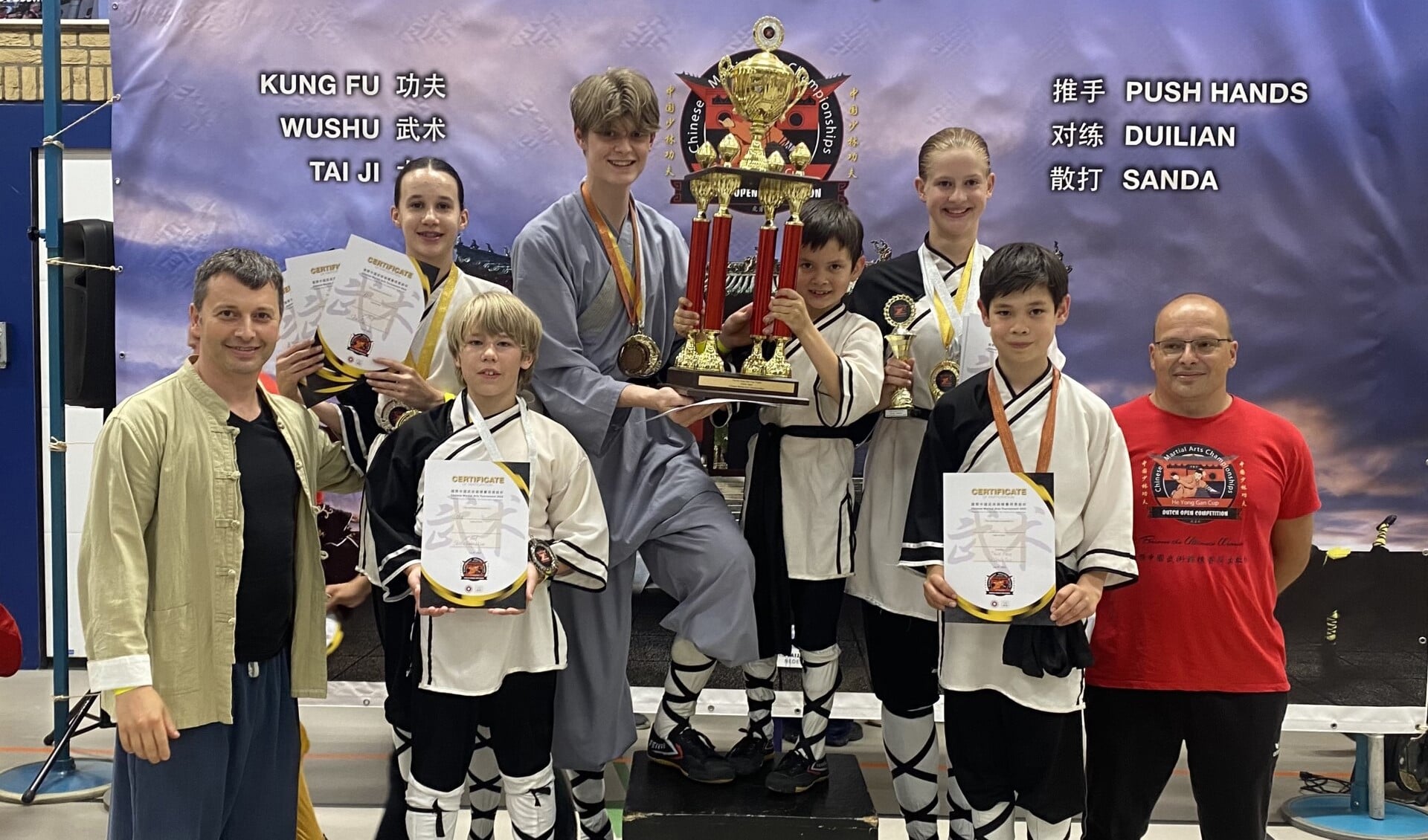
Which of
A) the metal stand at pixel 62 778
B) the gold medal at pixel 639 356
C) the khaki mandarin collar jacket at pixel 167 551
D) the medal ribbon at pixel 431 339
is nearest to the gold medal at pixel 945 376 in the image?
the gold medal at pixel 639 356

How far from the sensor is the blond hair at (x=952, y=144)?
279cm

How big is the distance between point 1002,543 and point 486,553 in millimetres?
1125

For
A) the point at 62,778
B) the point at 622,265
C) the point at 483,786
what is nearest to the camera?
the point at 622,265

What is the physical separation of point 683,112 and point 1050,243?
136cm

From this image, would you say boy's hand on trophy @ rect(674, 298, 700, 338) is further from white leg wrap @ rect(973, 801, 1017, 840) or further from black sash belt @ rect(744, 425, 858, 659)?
white leg wrap @ rect(973, 801, 1017, 840)

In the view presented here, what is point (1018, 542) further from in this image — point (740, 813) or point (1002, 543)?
point (740, 813)

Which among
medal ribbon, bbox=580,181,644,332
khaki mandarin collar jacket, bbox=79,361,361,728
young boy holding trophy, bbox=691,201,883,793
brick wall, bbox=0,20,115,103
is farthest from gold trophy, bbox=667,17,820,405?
brick wall, bbox=0,20,115,103

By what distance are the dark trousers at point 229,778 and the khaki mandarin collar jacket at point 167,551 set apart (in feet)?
0.25

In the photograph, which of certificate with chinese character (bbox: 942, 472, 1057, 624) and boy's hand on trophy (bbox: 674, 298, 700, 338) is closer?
certificate with chinese character (bbox: 942, 472, 1057, 624)

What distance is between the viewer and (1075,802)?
8.44 feet

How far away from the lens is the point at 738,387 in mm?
2545

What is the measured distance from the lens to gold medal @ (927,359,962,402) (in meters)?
2.74

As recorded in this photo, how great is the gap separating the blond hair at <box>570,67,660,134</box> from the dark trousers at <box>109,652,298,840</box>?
57.7 inches

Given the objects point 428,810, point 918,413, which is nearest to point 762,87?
point 918,413
